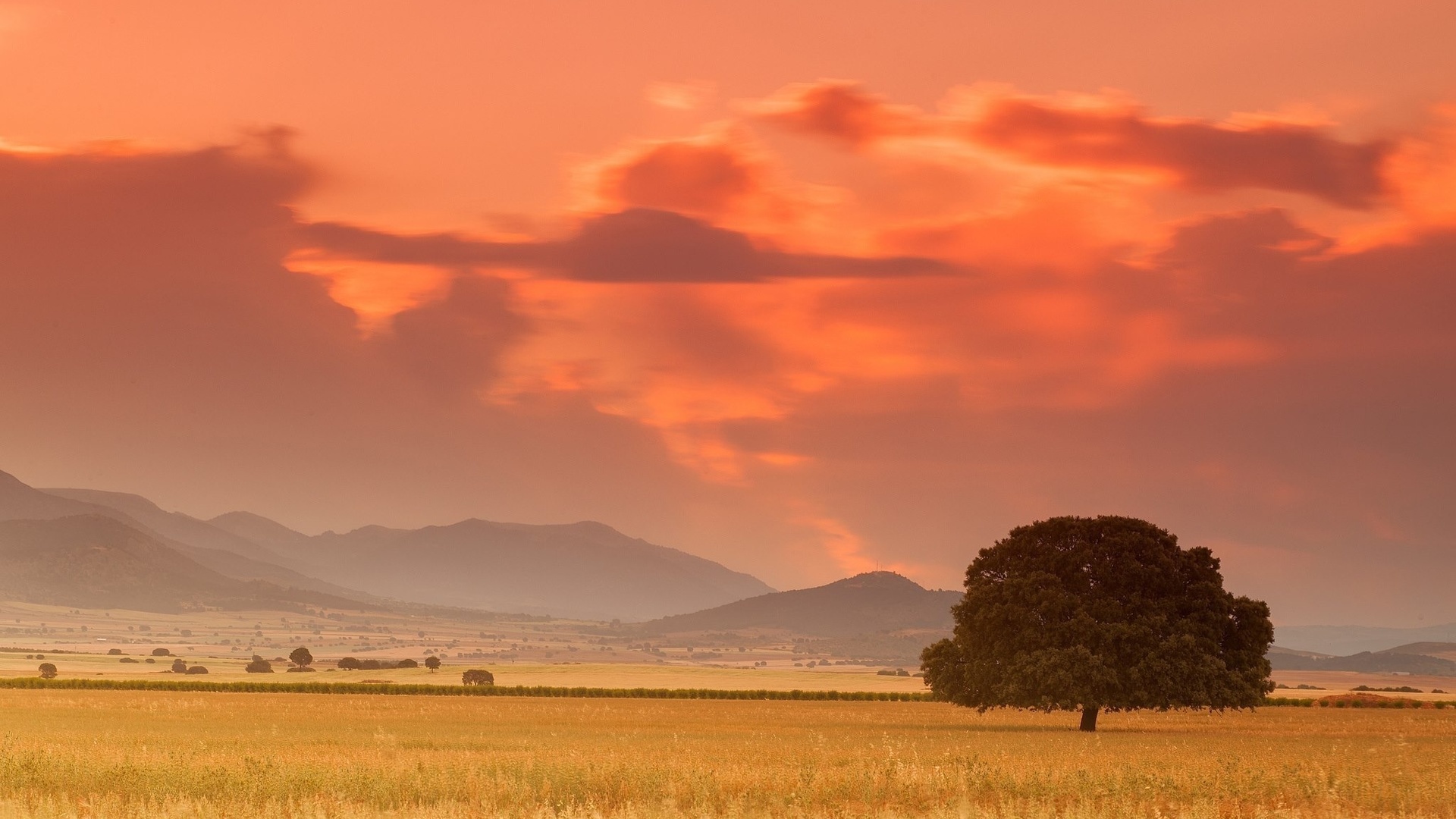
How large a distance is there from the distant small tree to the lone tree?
294 feet

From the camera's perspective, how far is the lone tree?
263ft

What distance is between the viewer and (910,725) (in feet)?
285

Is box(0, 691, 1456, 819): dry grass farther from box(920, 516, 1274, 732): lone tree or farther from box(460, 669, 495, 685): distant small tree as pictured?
box(460, 669, 495, 685): distant small tree

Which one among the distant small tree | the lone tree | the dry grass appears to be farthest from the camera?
the distant small tree

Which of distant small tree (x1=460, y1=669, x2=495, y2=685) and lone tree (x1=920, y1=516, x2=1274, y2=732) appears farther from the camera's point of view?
distant small tree (x1=460, y1=669, x2=495, y2=685)

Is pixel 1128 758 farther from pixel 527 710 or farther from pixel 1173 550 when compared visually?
pixel 527 710

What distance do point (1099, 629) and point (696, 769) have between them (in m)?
42.6

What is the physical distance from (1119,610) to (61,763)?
57.5m

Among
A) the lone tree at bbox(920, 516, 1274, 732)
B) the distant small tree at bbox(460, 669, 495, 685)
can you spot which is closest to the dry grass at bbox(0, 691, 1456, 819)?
the lone tree at bbox(920, 516, 1274, 732)

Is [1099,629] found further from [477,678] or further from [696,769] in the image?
[477,678]

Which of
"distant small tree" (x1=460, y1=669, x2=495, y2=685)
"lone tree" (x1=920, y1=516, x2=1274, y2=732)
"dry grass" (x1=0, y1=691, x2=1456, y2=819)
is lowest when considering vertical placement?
"distant small tree" (x1=460, y1=669, x2=495, y2=685)

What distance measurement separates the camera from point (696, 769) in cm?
4512

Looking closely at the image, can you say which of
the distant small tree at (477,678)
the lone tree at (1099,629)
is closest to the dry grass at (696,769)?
the lone tree at (1099,629)

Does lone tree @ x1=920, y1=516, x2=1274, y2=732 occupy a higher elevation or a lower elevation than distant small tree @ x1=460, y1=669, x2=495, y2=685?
higher
